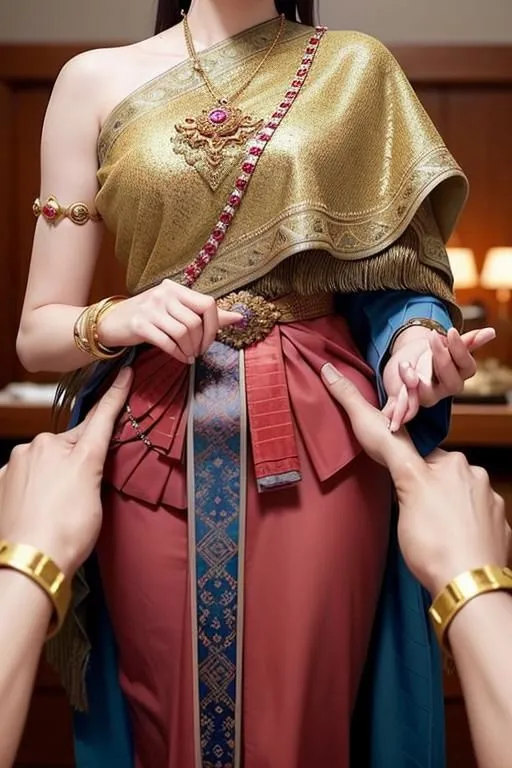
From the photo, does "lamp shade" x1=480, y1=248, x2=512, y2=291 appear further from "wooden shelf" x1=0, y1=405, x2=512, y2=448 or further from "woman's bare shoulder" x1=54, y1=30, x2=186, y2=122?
"woman's bare shoulder" x1=54, y1=30, x2=186, y2=122

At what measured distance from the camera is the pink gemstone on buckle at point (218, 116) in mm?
995

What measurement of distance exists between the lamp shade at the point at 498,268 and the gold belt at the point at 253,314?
3.16 meters

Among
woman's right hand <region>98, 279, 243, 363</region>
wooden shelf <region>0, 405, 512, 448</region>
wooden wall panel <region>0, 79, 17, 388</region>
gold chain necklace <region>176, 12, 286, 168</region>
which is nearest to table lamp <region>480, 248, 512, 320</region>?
wooden shelf <region>0, 405, 512, 448</region>

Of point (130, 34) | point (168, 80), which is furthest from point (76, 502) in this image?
point (130, 34)

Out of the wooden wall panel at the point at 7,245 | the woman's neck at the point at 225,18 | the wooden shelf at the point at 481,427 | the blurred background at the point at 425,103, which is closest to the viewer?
the woman's neck at the point at 225,18

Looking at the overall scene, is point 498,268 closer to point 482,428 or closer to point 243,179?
point 482,428

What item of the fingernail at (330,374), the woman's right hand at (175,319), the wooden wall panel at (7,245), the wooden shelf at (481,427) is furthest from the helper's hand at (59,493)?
the wooden wall panel at (7,245)

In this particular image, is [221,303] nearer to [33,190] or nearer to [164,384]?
[164,384]

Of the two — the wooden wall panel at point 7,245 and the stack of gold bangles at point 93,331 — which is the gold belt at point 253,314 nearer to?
the stack of gold bangles at point 93,331

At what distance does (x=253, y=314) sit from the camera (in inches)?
39.6

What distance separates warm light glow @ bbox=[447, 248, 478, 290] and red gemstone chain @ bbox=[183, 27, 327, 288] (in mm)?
3132

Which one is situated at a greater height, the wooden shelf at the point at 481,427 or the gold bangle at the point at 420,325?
the wooden shelf at the point at 481,427

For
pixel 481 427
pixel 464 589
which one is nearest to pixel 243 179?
pixel 464 589

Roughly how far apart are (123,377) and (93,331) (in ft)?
0.22
